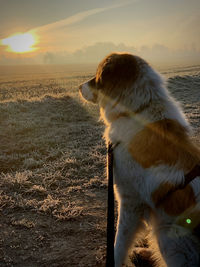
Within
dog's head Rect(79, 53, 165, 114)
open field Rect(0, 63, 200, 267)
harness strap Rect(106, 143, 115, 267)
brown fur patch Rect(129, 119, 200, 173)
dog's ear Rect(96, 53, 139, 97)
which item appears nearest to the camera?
harness strap Rect(106, 143, 115, 267)

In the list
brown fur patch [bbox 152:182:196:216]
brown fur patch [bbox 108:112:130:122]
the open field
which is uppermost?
brown fur patch [bbox 108:112:130:122]

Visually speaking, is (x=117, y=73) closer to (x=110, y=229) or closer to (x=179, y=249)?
(x=110, y=229)

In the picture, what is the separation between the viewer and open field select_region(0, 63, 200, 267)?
130 inches

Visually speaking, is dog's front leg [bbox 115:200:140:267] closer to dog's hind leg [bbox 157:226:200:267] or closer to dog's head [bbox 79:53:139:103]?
dog's hind leg [bbox 157:226:200:267]

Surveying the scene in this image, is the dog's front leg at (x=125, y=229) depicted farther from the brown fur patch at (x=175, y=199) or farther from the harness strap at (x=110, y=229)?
the brown fur patch at (x=175, y=199)

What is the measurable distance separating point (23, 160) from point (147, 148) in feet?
14.9

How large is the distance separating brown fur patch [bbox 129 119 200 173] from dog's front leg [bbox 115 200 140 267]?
579 mm

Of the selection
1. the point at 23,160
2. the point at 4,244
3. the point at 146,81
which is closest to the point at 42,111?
the point at 23,160

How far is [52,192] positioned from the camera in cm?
477

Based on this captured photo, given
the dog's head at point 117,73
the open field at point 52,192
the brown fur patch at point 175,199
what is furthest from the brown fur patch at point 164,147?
the open field at point 52,192

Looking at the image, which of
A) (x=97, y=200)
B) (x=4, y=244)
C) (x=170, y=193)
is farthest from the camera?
(x=97, y=200)

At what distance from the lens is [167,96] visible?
269 centimetres

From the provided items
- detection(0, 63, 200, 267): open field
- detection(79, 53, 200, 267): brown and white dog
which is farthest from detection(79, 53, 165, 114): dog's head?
detection(0, 63, 200, 267): open field

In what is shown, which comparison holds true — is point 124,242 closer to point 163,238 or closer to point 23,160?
point 163,238
